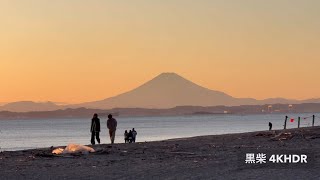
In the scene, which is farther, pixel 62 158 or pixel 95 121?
pixel 95 121

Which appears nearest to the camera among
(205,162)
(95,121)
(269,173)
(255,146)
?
(269,173)

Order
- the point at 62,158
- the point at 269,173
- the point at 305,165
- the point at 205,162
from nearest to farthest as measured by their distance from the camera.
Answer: the point at 269,173 → the point at 305,165 → the point at 205,162 → the point at 62,158

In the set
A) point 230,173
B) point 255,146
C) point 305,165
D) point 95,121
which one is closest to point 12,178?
point 230,173

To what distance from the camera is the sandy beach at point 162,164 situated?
54.2ft

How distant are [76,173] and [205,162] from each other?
4015mm

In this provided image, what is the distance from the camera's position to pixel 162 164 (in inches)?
755

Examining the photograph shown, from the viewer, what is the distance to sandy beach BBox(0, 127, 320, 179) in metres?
16.5

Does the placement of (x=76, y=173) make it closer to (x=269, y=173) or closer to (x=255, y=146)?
(x=269, y=173)

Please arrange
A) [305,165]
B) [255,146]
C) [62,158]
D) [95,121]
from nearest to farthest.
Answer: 1. [305,165]
2. [62,158]
3. [255,146]
4. [95,121]

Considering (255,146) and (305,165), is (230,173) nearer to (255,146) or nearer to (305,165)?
(305,165)

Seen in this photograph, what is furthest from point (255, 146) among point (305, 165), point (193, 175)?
point (193, 175)

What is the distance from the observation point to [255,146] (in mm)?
24781

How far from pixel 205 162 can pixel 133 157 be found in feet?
10.7

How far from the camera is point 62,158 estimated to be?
21750 millimetres
